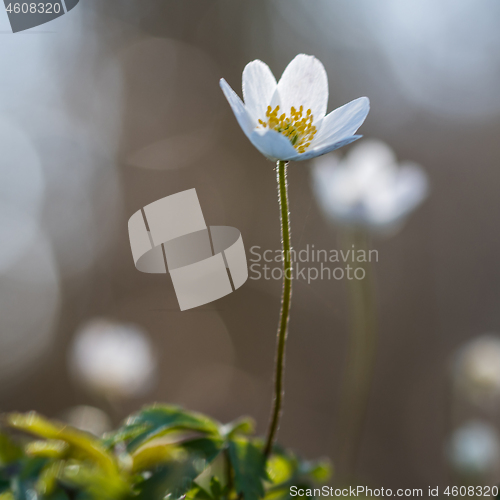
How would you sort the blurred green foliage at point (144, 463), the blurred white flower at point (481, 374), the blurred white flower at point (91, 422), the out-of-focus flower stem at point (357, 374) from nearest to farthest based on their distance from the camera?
the blurred green foliage at point (144, 463) → the blurred white flower at point (91, 422) → the out-of-focus flower stem at point (357, 374) → the blurred white flower at point (481, 374)

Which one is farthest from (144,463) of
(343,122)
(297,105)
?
(297,105)

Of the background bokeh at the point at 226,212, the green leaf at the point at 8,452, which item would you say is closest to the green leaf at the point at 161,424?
the green leaf at the point at 8,452

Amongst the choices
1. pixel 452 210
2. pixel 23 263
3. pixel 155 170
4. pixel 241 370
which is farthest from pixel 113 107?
pixel 452 210

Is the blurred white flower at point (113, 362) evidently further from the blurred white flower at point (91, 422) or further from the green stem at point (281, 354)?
the green stem at point (281, 354)

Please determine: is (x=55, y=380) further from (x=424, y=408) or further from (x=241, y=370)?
(x=424, y=408)

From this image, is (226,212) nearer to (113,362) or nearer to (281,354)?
(113,362)

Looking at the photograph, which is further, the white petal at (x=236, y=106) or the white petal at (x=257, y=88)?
the white petal at (x=257, y=88)
